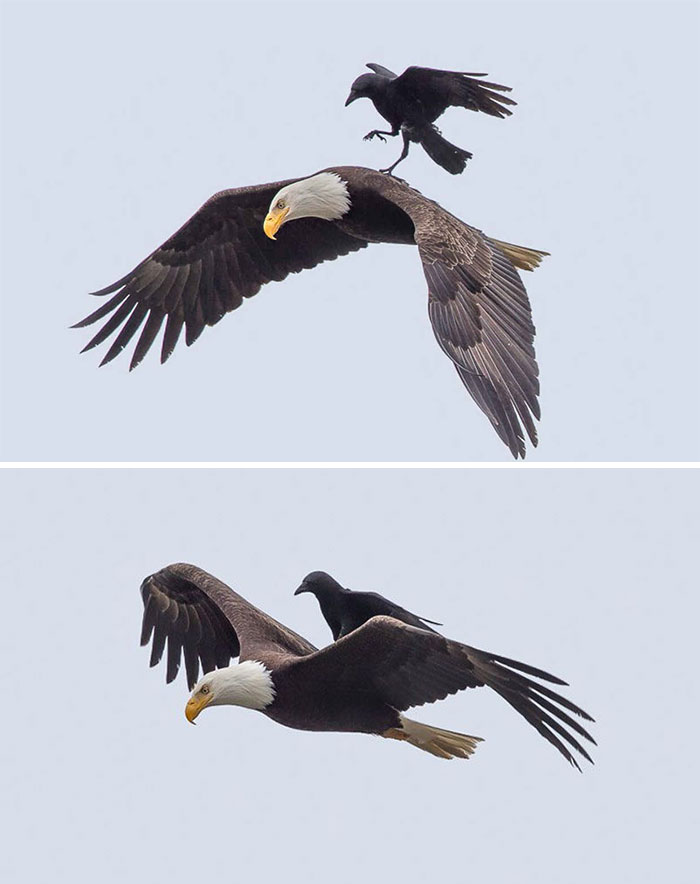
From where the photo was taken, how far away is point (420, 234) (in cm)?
759

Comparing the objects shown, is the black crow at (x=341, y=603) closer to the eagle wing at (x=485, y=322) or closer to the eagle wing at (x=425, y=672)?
the eagle wing at (x=425, y=672)

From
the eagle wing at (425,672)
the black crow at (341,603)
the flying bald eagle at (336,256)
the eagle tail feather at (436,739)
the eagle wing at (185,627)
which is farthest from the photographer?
the eagle wing at (185,627)

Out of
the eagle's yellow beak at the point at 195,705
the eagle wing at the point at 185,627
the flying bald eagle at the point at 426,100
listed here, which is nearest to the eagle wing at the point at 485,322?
the flying bald eagle at the point at 426,100

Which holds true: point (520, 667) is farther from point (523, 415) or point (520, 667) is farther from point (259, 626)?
point (259, 626)

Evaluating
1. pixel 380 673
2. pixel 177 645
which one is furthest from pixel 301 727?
pixel 177 645

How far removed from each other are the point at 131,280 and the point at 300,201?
1.03 meters

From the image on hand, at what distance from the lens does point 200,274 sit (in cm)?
895

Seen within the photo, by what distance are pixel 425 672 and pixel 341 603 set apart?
2.55ft

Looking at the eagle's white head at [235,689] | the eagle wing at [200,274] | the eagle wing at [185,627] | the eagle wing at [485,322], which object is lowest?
the eagle's white head at [235,689]

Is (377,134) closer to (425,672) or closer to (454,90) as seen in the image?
(454,90)

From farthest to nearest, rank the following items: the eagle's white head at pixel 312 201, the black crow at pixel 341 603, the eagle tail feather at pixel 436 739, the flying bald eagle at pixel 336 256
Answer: the eagle's white head at pixel 312 201 < the black crow at pixel 341 603 < the eagle tail feather at pixel 436 739 < the flying bald eagle at pixel 336 256

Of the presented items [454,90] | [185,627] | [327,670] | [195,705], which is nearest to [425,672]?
[327,670]

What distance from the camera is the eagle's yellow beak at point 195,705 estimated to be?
753 cm

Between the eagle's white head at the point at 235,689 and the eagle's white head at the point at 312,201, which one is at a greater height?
the eagle's white head at the point at 312,201
